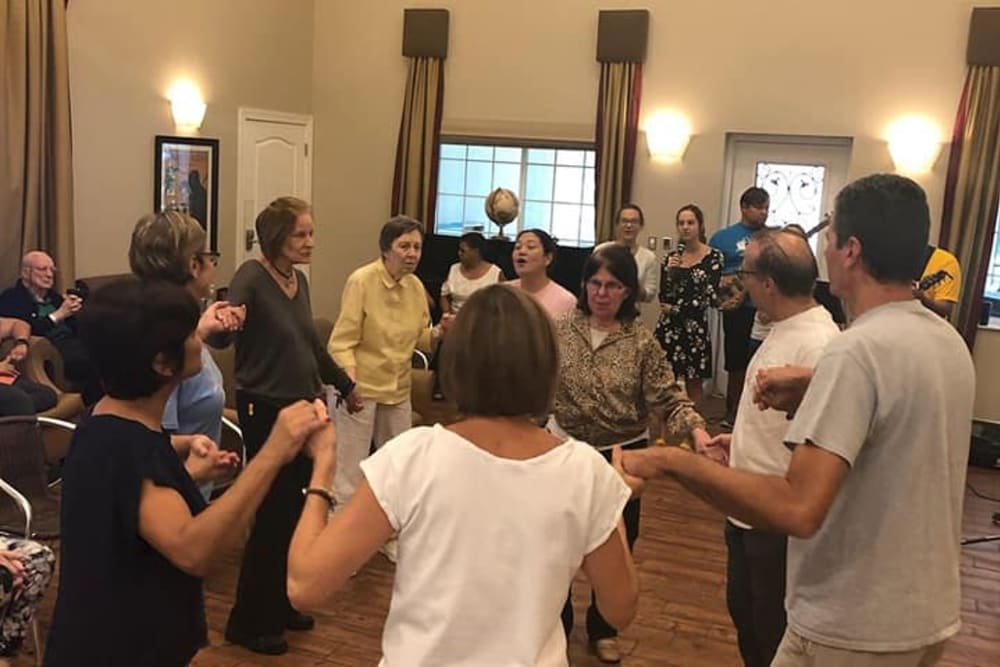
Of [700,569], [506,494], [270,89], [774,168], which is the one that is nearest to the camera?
[506,494]

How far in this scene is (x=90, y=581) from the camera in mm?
1706

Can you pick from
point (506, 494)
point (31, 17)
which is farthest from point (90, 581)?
point (31, 17)

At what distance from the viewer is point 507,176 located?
8.62 m

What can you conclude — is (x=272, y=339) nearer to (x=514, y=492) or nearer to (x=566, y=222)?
(x=514, y=492)

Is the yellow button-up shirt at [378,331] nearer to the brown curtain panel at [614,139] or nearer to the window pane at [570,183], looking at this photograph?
the brown curtain panel at [614,139]

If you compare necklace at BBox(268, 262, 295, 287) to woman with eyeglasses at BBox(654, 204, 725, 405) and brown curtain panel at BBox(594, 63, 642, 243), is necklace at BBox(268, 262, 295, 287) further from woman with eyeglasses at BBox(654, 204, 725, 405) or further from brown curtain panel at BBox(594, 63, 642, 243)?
brown curtain panel at BBox(594, 63, 642, 243)

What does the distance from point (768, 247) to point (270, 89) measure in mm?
6744

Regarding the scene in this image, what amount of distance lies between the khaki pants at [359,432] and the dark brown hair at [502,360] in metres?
2.87

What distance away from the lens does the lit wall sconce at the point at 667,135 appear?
7785 mm

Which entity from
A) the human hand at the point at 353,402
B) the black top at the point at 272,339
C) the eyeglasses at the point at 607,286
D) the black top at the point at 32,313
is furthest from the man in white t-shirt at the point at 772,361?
the black top at the point at 32,313

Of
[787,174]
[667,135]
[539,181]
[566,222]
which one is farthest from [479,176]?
[787,174]

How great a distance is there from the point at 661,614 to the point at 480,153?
Result: 216 inches

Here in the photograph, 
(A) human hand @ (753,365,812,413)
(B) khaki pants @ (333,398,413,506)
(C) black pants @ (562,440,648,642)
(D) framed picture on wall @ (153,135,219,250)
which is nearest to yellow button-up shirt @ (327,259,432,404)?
(B) khaki pants @ (333,398,413,506)

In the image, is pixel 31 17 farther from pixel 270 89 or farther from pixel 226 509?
pixel 226 509
